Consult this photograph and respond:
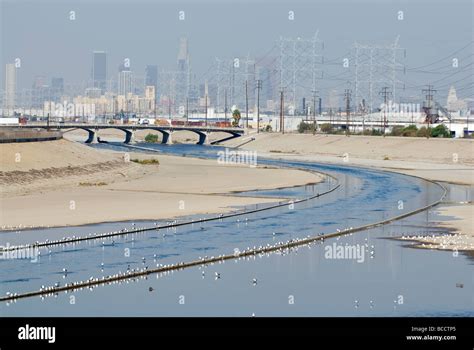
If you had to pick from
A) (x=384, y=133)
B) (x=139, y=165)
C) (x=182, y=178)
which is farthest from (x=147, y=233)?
(x=384, y=133)

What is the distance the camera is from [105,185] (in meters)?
71.2

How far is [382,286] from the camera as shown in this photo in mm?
34844

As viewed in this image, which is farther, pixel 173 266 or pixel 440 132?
pixel 440 132

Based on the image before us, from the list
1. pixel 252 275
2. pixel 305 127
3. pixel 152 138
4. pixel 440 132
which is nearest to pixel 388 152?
pixel 440 132

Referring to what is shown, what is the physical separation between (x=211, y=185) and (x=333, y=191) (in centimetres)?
820

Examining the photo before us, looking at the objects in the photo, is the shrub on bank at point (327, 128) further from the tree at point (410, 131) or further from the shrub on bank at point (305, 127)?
the tree at point (410, 131)

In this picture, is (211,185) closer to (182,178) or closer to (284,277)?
(182,178)

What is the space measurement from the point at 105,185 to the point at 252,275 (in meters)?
35.8

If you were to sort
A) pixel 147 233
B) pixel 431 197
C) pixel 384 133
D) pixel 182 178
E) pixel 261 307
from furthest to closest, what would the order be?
pixel 384 133
pixel 182 178
pixel 431 197
pixel 147 233
pixel 261 307

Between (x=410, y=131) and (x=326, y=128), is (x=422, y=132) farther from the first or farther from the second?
(x=326, y=128)

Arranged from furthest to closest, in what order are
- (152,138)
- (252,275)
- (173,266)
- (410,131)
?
(152,138)
(410,131)
(173,266)
(252,275)

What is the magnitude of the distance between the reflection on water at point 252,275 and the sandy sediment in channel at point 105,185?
4.60 m

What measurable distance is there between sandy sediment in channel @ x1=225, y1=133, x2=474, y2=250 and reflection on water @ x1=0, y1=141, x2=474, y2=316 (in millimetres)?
12902
